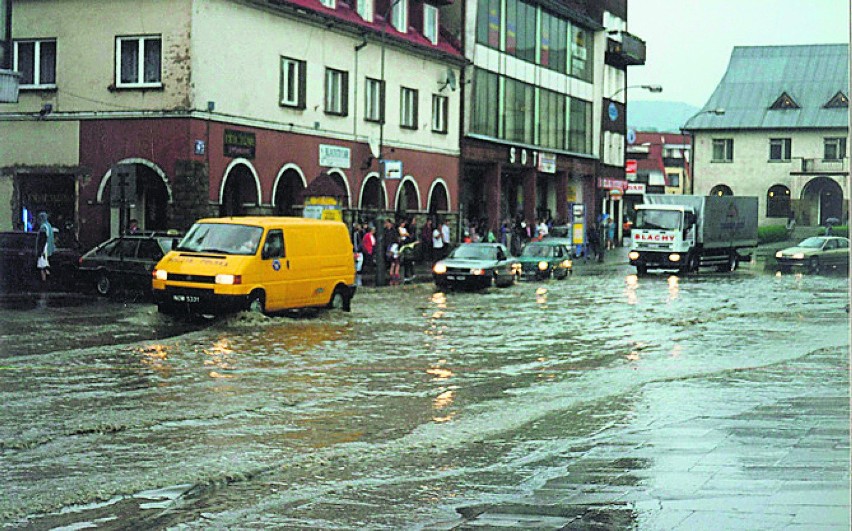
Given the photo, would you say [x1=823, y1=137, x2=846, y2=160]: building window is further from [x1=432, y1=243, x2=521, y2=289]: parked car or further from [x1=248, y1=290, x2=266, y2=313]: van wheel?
[x1=248, y1=290, x2=266, y2=313]: van wheel

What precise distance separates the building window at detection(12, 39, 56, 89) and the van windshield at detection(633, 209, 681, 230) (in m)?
23.1

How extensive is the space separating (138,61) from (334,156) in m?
9.00

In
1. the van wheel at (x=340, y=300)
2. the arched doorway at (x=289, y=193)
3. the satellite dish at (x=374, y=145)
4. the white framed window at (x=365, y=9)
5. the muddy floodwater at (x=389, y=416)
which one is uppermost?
the white framed window at (x=365, y=9)

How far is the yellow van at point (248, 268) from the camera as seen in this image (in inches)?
922

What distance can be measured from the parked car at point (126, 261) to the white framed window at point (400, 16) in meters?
20.8

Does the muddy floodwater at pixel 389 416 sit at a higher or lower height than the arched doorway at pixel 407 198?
lower

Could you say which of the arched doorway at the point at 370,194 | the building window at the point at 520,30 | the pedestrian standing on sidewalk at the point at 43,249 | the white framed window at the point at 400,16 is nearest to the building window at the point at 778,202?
the building window at the point at 520,30

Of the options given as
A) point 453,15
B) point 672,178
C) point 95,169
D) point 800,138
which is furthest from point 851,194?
point 672,178

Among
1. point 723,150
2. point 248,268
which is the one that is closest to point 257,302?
point 248,268

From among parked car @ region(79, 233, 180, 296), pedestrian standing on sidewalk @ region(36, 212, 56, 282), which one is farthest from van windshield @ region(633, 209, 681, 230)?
pedestrian standing on sidewalk @ region(36, 212, 56, 282)

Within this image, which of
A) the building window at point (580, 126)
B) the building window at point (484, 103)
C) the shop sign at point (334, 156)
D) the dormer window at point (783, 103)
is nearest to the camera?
the shop sign at point (334, 156)

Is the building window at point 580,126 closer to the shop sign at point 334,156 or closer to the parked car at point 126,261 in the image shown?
the shop sign at point 334,156

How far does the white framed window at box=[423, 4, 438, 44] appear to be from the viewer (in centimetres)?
5200

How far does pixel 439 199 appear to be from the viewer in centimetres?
5338
